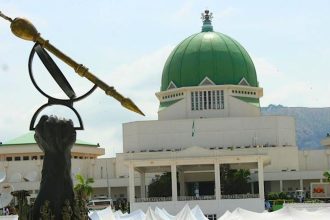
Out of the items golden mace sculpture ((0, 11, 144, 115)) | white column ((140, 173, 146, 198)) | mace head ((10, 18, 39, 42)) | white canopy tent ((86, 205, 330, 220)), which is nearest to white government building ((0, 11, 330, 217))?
white column ((140, 173, 146, 198))

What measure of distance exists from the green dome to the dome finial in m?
1.79

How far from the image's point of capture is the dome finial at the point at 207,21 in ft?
256

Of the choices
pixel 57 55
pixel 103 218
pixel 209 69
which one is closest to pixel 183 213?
pixel 103 218

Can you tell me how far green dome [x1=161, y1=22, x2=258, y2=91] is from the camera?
74.3 meters

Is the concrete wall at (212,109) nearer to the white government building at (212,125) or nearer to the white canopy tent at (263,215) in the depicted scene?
the white government building at (212,125)

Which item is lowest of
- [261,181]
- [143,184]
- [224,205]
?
[224,205]

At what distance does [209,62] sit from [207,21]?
5887 mm

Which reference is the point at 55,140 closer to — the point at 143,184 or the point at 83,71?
the point at 83,71

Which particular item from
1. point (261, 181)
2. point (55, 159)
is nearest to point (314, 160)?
point (261, 181)

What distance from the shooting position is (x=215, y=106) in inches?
2975

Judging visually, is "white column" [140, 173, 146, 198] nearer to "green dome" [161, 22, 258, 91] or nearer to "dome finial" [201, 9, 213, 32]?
"green dome" [161, 22, 258, 91]

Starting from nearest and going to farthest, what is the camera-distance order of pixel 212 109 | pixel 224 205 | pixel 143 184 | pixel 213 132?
pixel 224 205 → pixel 143 184 → pixel 213 132 → pixel 212 109

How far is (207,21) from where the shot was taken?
78.8 m

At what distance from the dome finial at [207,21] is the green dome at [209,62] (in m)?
1.79
